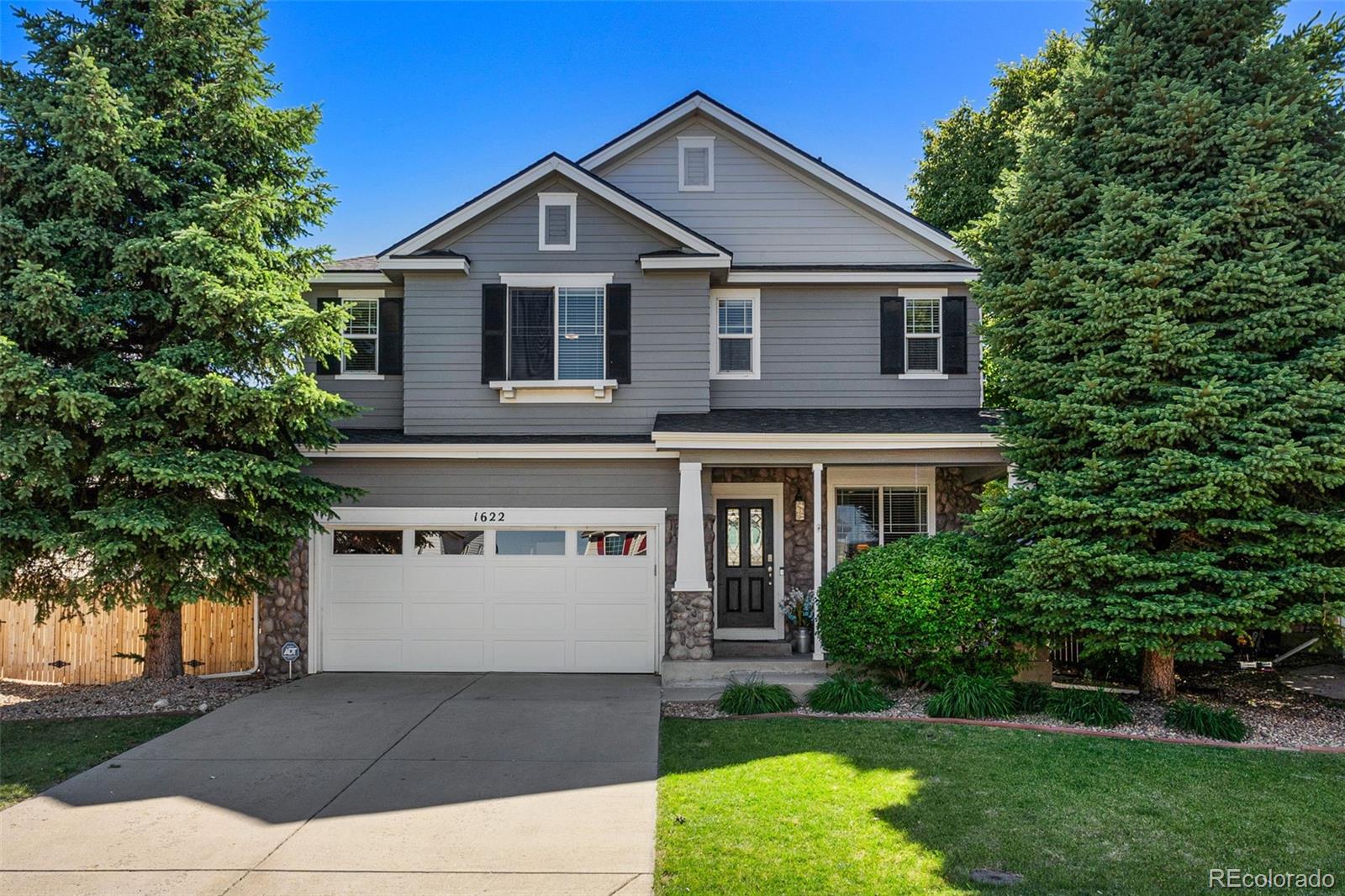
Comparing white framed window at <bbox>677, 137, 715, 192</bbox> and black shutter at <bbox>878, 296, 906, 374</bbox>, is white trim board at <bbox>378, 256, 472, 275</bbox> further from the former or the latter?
black shutter at <bbox>878, 296, 906, 374</bbox>

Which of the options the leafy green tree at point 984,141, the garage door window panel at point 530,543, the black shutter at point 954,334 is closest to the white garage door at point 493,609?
the garage door window panel at point 530,543

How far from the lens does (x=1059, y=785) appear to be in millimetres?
6109

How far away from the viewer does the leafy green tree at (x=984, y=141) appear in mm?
19938

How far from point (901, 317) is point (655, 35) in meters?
6.15

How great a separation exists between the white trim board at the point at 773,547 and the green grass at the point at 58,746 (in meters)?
6.99

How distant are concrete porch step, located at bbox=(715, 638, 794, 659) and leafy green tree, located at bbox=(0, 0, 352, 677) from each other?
5.72 metres

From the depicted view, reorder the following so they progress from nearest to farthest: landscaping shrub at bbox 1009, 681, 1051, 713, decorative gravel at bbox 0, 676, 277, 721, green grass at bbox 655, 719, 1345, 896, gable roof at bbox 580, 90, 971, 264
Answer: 1. green grass at bbox 655, 719, 1345, 896
2. landscaping shrub at bbox 1009, 681, 1051, 713
3. decorative gravel at bbox 0, 676, 277, 721
4. gable roof at bbox 580, 90, 971, 264

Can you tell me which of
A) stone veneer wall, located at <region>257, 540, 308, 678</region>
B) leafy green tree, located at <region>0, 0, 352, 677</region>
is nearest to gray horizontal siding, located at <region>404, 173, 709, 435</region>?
leafy green tree, located at <region>0, 0, 352, 677</region>

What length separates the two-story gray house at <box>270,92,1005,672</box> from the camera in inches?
433

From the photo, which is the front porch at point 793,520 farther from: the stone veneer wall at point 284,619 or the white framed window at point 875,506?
the stone veneer wall at point 284,619

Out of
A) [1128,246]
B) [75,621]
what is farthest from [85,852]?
[1128,246]

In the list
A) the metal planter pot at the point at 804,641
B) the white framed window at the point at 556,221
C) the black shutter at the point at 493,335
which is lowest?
the metal planter pot at the point at 804,641

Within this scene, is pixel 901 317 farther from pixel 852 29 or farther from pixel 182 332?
pixel 182 332

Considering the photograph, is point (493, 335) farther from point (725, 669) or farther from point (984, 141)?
point (984, 141)
